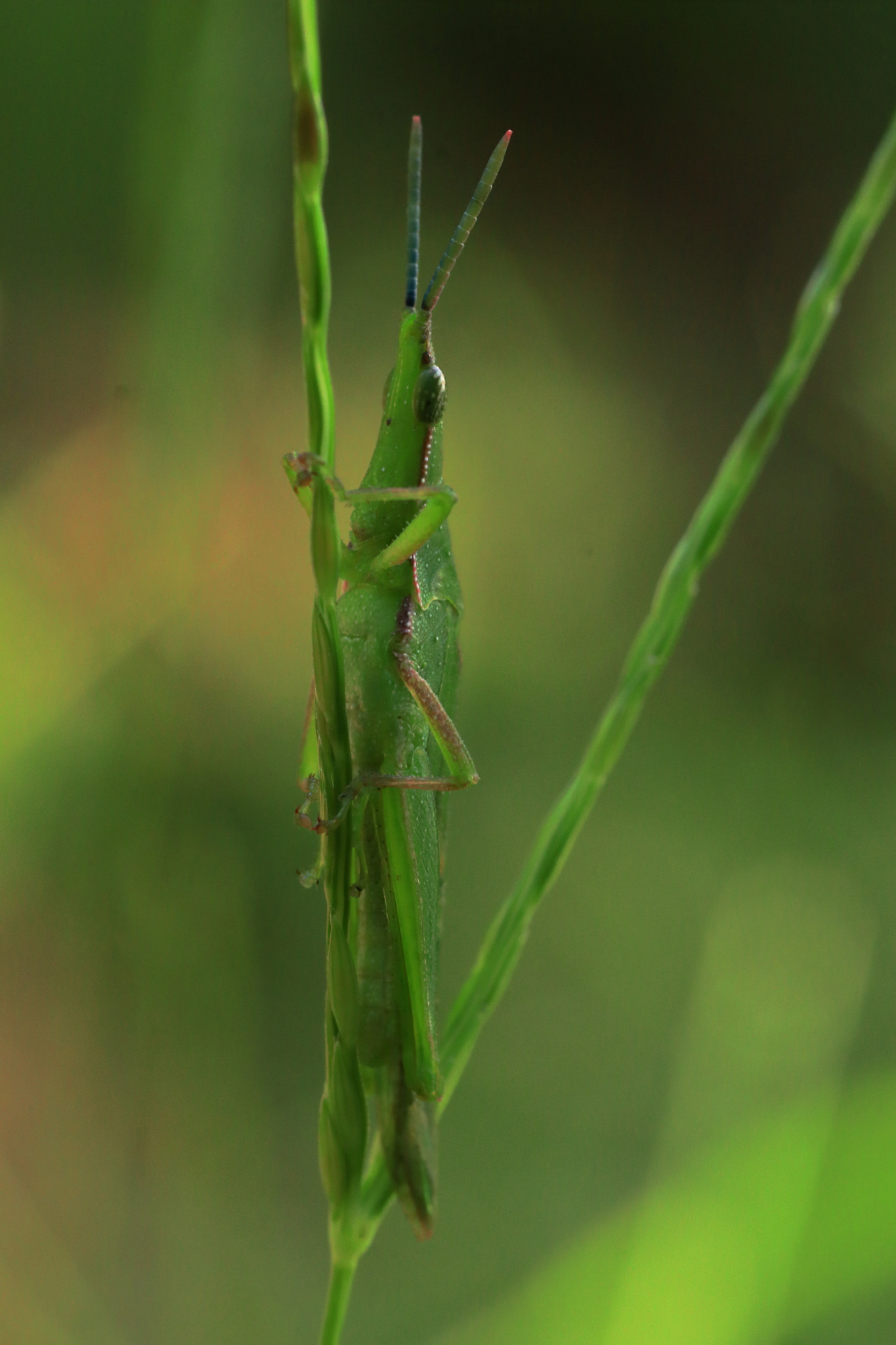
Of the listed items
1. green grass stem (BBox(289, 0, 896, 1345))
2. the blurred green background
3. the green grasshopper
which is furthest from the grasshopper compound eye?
the blurred green background

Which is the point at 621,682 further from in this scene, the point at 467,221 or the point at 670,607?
the point at 467,221

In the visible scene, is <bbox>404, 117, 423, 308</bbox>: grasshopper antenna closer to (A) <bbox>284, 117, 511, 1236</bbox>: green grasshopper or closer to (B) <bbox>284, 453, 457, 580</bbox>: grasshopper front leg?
(A) <bbox>284, 117, 511, 1236</bbox>: green grasshopper

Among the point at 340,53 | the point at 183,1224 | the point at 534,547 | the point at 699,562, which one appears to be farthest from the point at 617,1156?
the point at 340,53

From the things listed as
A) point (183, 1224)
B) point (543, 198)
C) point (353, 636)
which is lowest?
point (183, 1224)

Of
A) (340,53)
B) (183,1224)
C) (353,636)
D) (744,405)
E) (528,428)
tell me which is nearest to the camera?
(353,636)

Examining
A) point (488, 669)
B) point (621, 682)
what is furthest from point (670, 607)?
point (488, 669)

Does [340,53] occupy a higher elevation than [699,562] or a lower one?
higher

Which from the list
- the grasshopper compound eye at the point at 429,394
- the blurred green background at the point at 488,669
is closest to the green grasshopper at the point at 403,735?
the grasshopper compound eye at the point at 429,394

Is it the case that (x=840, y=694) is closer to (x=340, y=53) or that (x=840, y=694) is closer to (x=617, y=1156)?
(x=617, y=1156)
